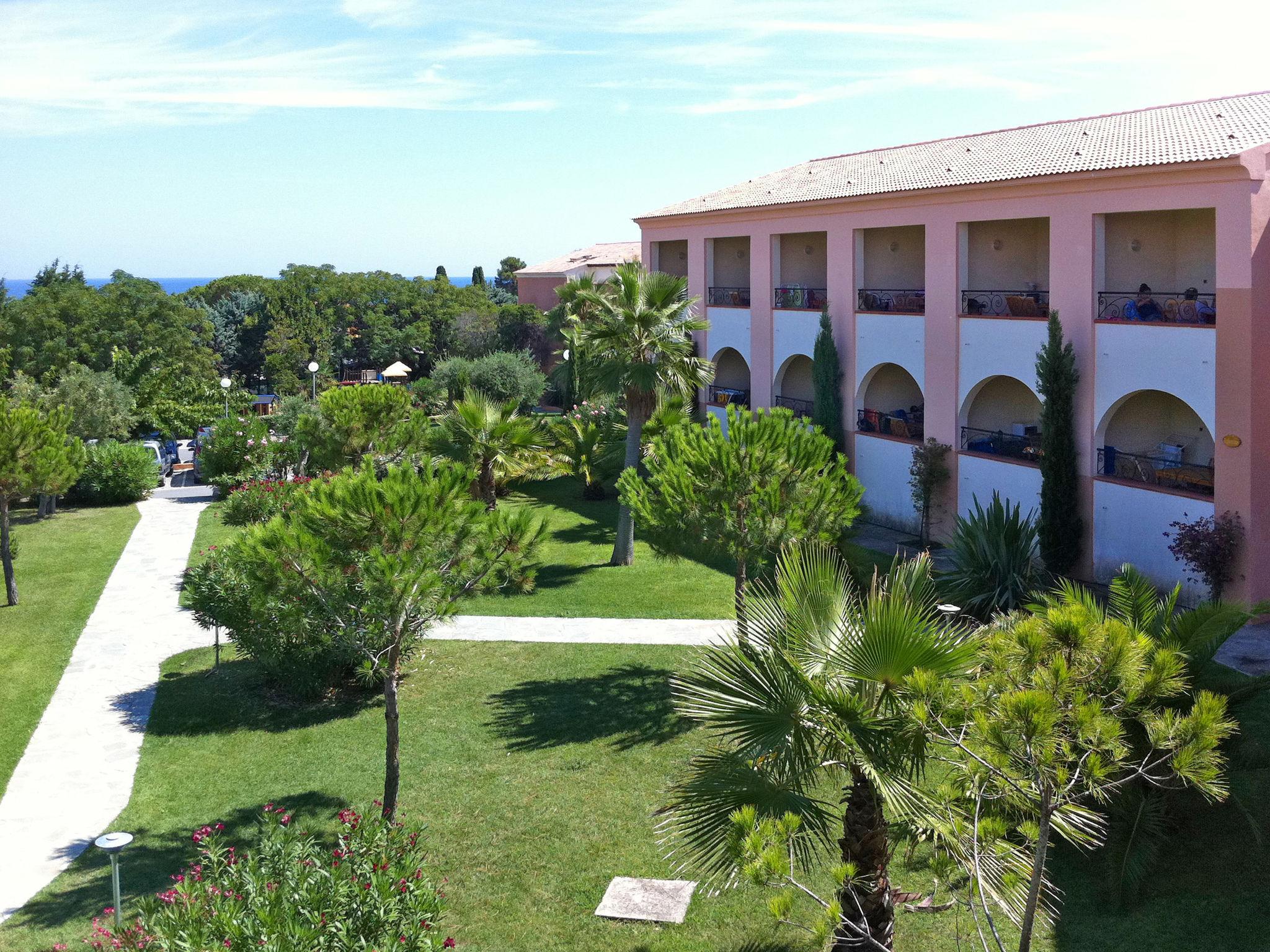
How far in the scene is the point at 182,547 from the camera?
26141mm

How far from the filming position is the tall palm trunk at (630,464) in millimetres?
22578

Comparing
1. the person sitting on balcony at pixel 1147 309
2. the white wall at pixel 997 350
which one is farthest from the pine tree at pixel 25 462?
the person sitting on balcony at pixel 1147 309

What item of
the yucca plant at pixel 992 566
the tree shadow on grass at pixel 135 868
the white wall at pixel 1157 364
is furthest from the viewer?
the yucca plant at pixel 992 566

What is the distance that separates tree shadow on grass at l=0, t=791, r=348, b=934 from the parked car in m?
23.0

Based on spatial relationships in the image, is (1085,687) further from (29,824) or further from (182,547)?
(182,547)

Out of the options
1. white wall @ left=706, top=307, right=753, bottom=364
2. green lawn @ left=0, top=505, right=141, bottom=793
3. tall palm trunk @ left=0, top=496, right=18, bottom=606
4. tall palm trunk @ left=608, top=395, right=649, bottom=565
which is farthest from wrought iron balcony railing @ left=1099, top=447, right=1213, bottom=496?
tall palm trunk @ left=0, top=496, right=18, bottom=606

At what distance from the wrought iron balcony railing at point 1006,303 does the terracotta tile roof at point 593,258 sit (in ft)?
108

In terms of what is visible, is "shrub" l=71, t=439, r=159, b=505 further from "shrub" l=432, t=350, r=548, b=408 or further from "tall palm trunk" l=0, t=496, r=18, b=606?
"shrub" l=432, t=350, r=548, b=408

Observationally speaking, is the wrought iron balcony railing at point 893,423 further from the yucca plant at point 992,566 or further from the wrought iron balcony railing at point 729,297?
the yucca plant at point 992,566

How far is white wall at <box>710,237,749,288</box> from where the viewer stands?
34.3 meters

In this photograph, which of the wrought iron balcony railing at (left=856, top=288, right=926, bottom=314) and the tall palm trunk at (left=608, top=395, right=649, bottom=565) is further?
the wrought iron balcony railing at (left=856, top=288, right=926, bottom=314)

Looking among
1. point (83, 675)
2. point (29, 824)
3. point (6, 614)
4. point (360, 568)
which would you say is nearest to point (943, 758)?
point (360, 568)

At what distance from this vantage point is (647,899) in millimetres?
10734

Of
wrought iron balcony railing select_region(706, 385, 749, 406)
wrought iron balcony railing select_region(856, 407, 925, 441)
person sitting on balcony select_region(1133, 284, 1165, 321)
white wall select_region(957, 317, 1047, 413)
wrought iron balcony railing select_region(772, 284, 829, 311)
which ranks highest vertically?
wrought iron balcony railing select_region(772, 284, 829, 311)
